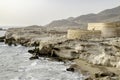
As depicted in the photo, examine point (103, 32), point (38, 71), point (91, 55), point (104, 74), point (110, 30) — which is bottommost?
point (38, 71)

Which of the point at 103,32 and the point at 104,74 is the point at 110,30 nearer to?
the point at 103,32

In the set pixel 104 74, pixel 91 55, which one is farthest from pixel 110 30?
pixel 104 74

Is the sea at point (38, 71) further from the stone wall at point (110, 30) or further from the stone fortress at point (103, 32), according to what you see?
the stone wall at point (110, 30)

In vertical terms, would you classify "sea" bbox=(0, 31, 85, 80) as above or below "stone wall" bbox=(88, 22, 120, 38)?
below

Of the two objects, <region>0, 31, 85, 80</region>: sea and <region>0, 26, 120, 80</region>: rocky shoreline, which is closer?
<region>0, 26, 120, 80</region>: rocky shoreline

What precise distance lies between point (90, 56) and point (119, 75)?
7.89 metres

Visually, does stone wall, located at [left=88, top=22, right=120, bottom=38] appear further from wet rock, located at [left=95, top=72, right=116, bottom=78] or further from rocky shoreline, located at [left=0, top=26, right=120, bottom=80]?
wet rock, located at [left=95, top=72, right=116, bottom=78]

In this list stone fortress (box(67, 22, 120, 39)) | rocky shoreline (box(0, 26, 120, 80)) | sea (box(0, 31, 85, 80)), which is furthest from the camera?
stone fortress (box(67, 22, 120, 39))

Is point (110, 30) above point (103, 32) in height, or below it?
above

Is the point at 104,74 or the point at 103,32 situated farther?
the point at 103,32

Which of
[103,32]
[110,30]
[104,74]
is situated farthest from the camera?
[103,32]

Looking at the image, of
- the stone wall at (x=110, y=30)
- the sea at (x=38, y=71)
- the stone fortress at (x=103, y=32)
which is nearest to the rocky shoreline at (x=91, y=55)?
the sea at (x=38, y=71)

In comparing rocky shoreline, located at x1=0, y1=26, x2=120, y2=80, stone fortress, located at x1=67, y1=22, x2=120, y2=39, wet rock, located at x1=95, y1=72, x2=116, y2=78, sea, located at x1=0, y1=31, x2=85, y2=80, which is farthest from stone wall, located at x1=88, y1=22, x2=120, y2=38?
wet rock, located at x1=95, y1=72, x2=116, y2=78

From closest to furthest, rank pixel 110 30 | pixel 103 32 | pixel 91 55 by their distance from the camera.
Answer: pixel 91 55
pixel 110 30
pixel 103 32
